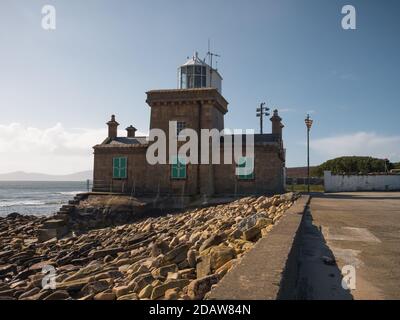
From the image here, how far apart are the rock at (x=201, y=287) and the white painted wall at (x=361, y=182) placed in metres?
27.0

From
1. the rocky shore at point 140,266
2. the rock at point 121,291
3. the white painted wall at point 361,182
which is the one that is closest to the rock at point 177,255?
the rocky shore at point 140,266

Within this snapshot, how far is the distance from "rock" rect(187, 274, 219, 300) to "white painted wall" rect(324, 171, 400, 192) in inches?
1061

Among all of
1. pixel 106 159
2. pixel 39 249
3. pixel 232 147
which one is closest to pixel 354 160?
pixel 232 147

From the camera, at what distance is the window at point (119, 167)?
21.3 meters

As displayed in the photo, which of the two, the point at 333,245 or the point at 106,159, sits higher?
the point at 106,159

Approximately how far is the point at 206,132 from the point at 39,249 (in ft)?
34.2

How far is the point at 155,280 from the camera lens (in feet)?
18.2

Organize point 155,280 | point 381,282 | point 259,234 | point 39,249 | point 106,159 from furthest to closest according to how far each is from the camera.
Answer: point 106,159 → point 39,249 → point 259,234 → point 155,280 → point 381,282

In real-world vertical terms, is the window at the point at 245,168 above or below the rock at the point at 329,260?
above

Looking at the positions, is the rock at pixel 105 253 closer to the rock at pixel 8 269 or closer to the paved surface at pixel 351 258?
the rock at pixel 8 269

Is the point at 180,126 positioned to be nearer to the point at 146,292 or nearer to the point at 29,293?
the point at 29,293

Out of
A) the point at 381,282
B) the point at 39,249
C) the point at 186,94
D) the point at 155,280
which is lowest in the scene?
the point at 39,249
